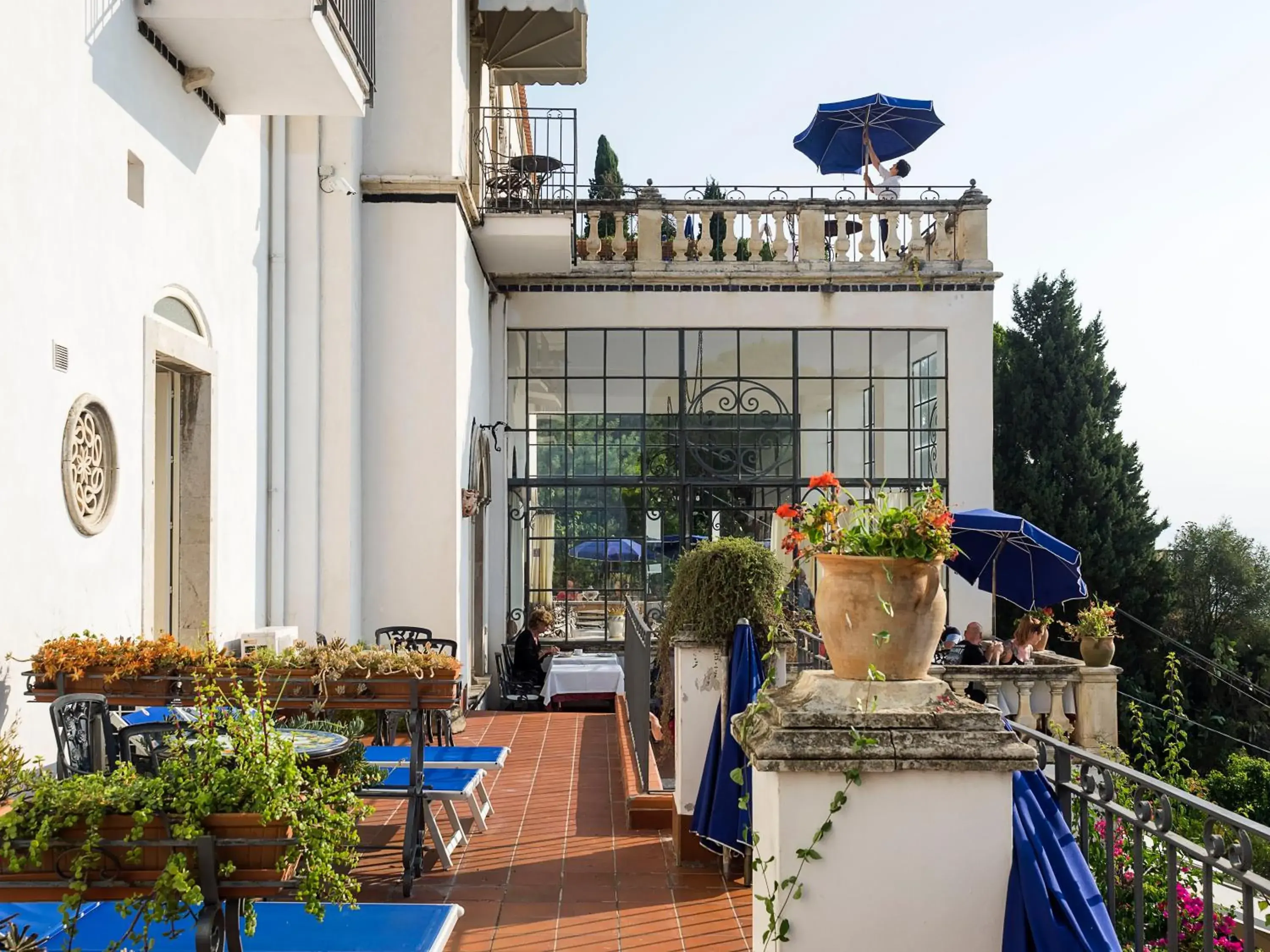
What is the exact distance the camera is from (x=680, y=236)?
13.6 metres

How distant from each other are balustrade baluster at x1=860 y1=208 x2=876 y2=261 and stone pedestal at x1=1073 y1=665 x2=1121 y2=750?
5.44 metres

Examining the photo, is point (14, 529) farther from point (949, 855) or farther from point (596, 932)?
point (949, 855)

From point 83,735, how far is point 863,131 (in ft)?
42.4

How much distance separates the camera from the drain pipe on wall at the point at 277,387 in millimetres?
8500

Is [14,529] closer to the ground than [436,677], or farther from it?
farther from it

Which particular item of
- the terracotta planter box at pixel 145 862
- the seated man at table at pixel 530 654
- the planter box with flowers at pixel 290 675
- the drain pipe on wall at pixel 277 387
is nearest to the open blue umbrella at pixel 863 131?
the seated man at table at pixel 530 654

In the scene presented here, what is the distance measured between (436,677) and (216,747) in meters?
2.70

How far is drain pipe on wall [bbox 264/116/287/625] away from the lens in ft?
27.9

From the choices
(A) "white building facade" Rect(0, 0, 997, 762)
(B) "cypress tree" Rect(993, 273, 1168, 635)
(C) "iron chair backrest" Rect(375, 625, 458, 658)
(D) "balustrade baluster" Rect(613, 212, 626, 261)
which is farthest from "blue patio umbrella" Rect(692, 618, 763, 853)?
(B) "cypress tree" Rect(993, 273, 1168, 635)

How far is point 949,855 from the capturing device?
9.15ft

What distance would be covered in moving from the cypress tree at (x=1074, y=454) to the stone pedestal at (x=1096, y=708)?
33.1ft

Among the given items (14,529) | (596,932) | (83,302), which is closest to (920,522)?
(596,932)

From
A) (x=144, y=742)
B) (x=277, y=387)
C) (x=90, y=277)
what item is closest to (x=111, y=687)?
(x=144, y=742)

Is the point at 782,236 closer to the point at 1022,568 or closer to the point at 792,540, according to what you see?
the point at 1022,568
